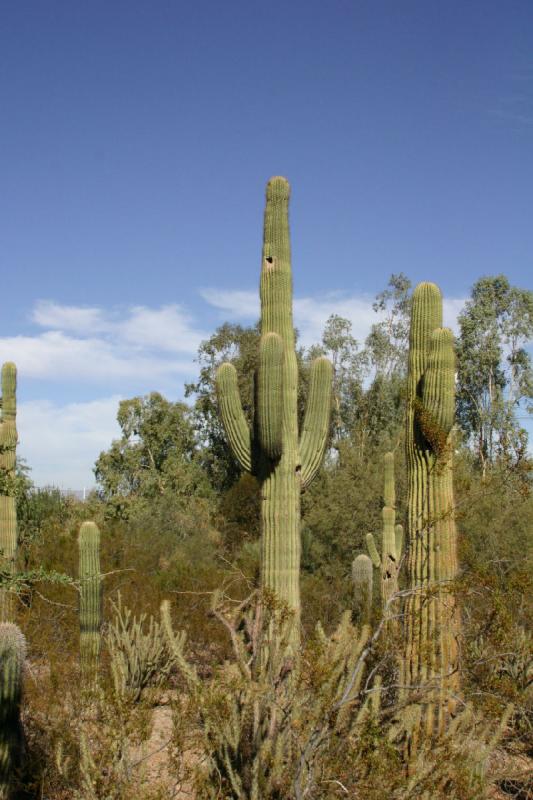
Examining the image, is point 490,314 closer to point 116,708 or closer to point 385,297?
point 385,297

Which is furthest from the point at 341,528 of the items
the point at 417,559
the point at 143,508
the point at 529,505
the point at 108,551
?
the point at 417,559

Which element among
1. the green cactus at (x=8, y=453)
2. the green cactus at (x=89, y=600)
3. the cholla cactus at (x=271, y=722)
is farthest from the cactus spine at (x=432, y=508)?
the green cactus at (x=8, y=453)

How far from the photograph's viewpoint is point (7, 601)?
9078 millimetres

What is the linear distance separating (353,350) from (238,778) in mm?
26279

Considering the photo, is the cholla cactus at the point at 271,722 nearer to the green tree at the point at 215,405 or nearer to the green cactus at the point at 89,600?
the green cactus at the point at 89,600

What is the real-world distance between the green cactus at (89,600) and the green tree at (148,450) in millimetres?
18782

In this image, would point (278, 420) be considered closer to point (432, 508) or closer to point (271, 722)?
point (432, 508)

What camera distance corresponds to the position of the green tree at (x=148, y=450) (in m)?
27.9

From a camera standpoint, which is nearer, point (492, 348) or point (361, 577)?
point (361, 577)

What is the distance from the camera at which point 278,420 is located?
25.1 feet

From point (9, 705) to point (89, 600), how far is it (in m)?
2.51

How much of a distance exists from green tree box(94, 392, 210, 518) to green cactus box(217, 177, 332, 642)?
1932 cm

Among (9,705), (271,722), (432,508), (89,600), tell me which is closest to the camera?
(271,722)

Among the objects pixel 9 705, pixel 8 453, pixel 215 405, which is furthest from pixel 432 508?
pixel 215 405
